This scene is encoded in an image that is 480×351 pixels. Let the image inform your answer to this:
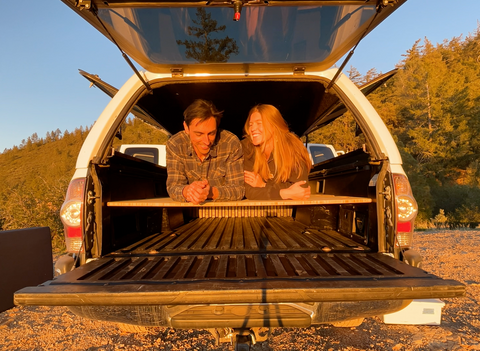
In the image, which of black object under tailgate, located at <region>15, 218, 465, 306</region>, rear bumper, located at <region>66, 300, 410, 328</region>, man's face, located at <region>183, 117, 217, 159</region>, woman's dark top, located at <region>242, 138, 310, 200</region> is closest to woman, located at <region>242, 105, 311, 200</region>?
woman's dark top, located at <region>242, 138, 310, 200</region>

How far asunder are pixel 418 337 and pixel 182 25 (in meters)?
3.36

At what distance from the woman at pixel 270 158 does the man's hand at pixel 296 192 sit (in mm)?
150

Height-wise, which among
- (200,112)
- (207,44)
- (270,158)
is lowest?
(270,158)

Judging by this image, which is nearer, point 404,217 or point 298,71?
point 404,217

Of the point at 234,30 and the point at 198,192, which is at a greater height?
the point at 234,30

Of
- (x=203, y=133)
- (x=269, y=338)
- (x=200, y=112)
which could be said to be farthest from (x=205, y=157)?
(x=269, y=338)

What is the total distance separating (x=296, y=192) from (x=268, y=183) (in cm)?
46

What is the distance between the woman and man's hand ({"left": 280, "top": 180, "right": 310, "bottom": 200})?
150mm

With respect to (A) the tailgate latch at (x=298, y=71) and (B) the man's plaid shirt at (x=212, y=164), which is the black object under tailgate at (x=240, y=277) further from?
(A) the tailgate latch at (x=298, y=71)

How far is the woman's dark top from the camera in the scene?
3133mm

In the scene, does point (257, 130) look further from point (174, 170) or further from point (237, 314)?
point (237, 314)

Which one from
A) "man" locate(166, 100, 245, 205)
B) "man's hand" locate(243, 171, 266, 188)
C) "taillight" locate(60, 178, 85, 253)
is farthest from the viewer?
"man's hand" locate(243, 171, 266, 188)

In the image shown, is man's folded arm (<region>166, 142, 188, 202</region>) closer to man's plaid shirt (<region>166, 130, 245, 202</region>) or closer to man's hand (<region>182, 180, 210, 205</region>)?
man's plaid shirt (<region>166, 130, 245, 202</region>)

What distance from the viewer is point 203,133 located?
3.00 metres
